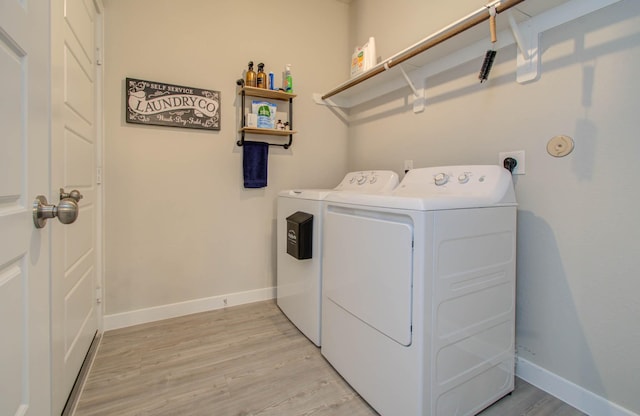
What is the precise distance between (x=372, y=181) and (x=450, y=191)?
75 centimetres

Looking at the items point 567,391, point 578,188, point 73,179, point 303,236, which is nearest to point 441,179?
point 578,188

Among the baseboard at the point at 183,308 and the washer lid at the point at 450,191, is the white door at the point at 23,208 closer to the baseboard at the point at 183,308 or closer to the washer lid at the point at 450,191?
the washer lid at the point at 450,191

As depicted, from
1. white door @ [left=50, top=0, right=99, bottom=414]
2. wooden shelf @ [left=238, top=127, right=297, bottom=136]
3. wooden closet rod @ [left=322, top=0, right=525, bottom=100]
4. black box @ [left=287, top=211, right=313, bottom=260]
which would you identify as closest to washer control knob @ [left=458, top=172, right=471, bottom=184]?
wooden closet rod @ [left=322, top=0, right=525, bottom=100]

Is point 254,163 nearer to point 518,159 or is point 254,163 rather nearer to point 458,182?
point 458,182

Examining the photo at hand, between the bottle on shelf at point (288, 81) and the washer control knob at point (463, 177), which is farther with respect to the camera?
the bottle on shelf at point (288, 81)

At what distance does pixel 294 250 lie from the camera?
1920 millimetres

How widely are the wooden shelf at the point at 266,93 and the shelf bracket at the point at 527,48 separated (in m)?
1.59

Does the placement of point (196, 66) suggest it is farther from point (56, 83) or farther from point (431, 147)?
point (431, 147)

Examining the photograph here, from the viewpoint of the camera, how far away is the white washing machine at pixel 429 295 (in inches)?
43.2

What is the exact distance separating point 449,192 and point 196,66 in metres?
2.03

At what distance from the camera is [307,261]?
1.91 metres

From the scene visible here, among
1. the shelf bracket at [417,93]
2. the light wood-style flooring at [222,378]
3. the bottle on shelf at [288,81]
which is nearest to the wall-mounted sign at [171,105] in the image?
the bottle on shelf at [288,81]

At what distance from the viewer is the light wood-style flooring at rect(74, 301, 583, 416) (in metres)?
1.32

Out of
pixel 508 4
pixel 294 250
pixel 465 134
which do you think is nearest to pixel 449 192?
pixel 465 134
